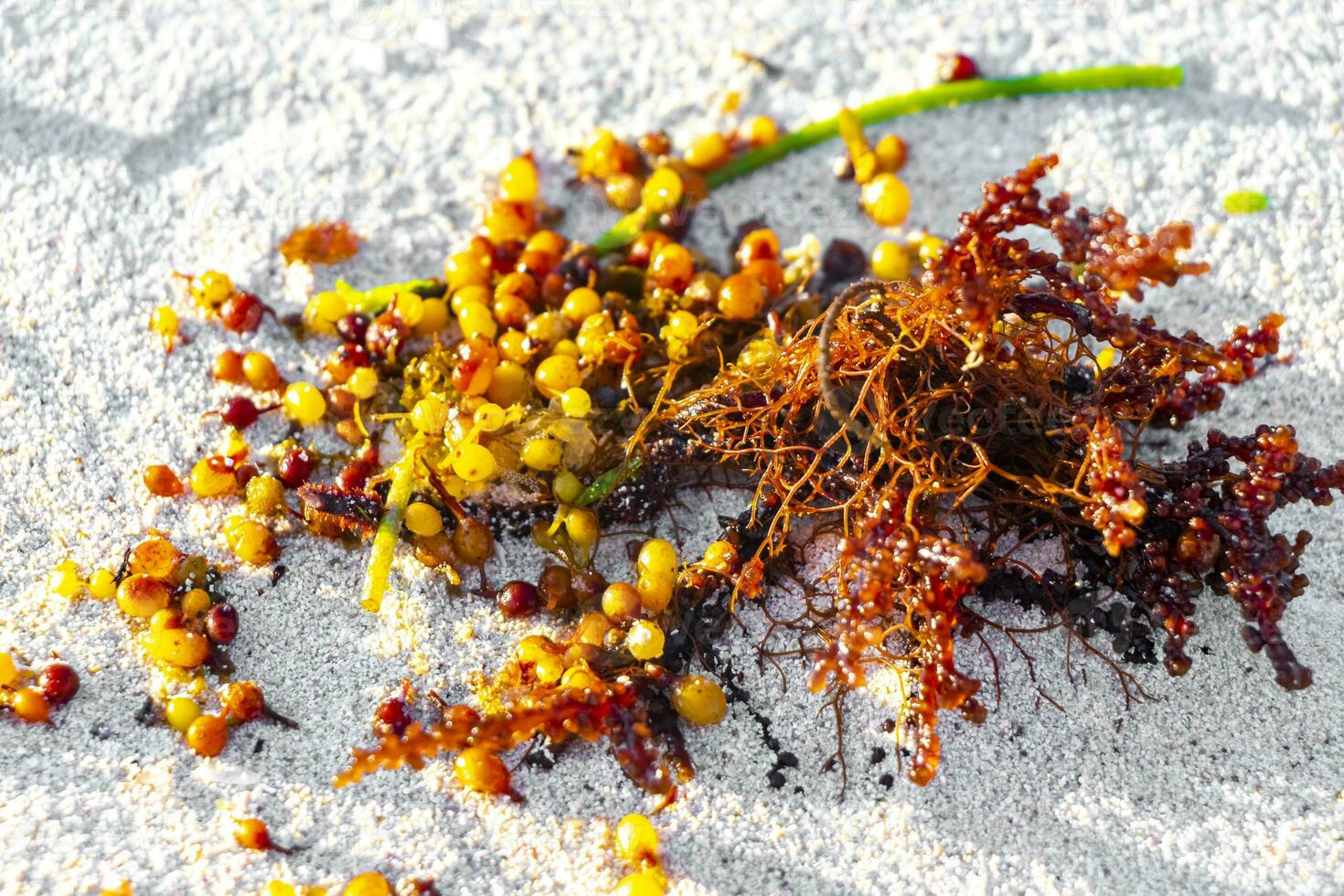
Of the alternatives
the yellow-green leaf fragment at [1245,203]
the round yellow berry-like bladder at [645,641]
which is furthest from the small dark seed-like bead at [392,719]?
the yellow-green leaf fragment at [1245,203]

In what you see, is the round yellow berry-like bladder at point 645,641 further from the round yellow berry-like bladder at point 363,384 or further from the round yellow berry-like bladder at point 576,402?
the round yellow berry-like bladder at point 363,384

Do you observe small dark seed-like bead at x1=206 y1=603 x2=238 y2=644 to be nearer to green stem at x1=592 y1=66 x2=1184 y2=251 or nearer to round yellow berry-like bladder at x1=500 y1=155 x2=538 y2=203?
round yellow berry-like bladder at x1=500 y1=155 x2=538 y2=203

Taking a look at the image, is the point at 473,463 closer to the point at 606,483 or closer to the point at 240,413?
the point at 606,483

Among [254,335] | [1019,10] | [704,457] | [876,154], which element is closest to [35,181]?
[254,335]

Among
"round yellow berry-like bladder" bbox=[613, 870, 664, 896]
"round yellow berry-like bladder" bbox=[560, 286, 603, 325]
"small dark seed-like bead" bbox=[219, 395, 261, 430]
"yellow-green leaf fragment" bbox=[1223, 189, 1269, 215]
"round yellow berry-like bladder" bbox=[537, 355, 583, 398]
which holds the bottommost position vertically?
"round yellow berry-like bladder" bbox=[613, 870, 664, 896]

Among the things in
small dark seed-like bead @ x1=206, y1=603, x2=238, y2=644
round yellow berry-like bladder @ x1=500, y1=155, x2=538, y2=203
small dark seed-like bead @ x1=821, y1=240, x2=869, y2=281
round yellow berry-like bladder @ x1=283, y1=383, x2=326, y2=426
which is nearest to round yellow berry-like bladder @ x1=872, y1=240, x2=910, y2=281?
small dark seed-like bead @ x1=821, y1=240, x2=869, y2=281

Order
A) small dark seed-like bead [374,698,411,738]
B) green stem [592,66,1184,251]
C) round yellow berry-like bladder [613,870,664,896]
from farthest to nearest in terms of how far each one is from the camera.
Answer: green stem [592,66,1184,251]
small dark seed-like bead [374,698,411,738]
round yellow berry-like bladder [613,870,664,896]
